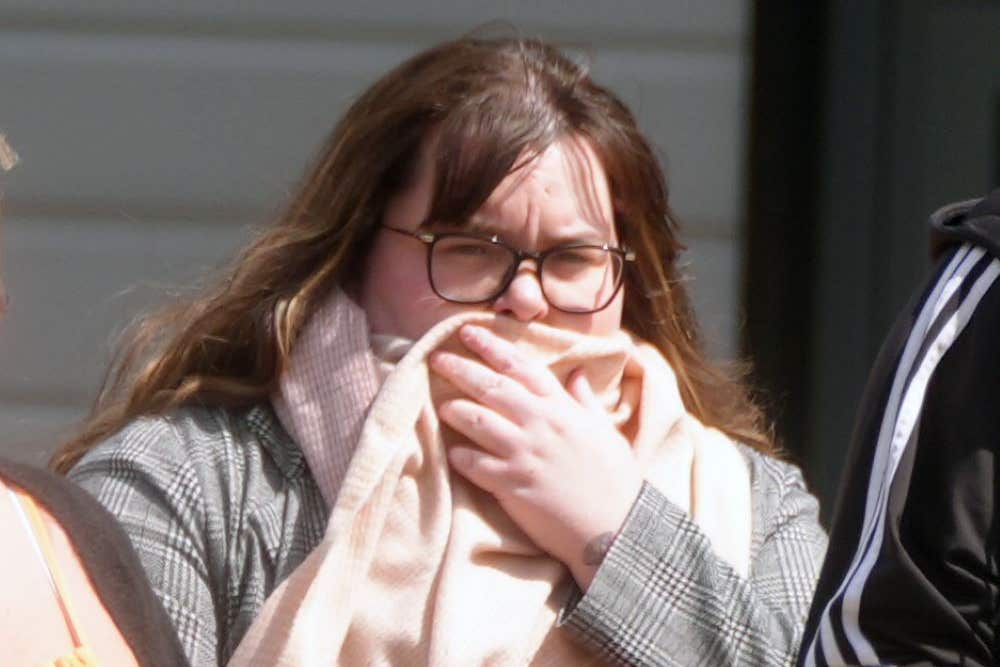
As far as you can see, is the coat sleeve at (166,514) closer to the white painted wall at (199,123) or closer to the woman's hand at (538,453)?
the woman's hand at (538,453)

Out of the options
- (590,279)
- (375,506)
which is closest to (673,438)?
(590,279)

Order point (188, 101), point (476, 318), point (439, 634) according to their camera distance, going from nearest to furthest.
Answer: point (439, 634) → point (476, 318) → point (188, 101)

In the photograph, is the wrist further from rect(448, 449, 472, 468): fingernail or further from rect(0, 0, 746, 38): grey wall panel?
rect(0, 0, 746, 38): grey wall panel

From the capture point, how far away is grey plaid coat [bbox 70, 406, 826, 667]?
8.19 ft

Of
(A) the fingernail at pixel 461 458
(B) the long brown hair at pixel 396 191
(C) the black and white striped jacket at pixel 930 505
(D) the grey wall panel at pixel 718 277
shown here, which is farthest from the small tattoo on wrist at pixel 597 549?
(D) the grey wall panel at pixel 718 277

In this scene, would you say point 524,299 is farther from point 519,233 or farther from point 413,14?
point 413,14

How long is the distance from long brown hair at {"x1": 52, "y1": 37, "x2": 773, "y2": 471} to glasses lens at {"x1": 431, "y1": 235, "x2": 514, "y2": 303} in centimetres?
4

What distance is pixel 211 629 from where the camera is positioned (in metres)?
2.48

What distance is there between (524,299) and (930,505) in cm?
77

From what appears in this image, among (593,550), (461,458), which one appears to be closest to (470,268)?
(461,458)

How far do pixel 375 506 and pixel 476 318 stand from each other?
A: 0.28 meters

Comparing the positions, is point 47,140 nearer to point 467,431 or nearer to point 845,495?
point 467,431

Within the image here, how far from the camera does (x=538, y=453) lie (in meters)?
2.55

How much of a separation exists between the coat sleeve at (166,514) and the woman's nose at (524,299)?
0.44 m
